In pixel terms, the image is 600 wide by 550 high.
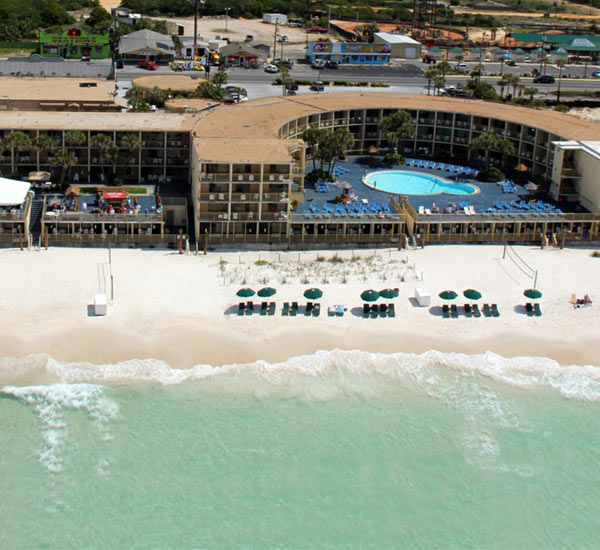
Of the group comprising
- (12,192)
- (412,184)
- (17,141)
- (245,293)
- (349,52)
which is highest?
(349,52)

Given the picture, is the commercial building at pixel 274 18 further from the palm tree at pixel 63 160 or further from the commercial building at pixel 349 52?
the palm tree at pixel 63 160

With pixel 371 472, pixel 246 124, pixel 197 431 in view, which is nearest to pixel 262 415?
pixel 197 431

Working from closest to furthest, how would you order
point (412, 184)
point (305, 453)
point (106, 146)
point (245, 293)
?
1. point (305, 453)
2. point (245, 293)
3. point (106, 146)
4. point (412, 184)

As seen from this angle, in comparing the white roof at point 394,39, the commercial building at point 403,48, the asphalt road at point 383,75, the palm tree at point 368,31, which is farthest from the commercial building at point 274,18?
the asphalt road at point 383,75

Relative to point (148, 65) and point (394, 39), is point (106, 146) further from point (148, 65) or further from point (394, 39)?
point (394, 39)

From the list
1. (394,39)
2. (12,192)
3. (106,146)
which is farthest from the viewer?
(394,39)

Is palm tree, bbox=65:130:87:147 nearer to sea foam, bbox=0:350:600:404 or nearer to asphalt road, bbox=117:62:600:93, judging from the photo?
sea foam, bbox=0:350:600:404

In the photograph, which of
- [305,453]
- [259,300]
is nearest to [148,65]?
[259,300]
